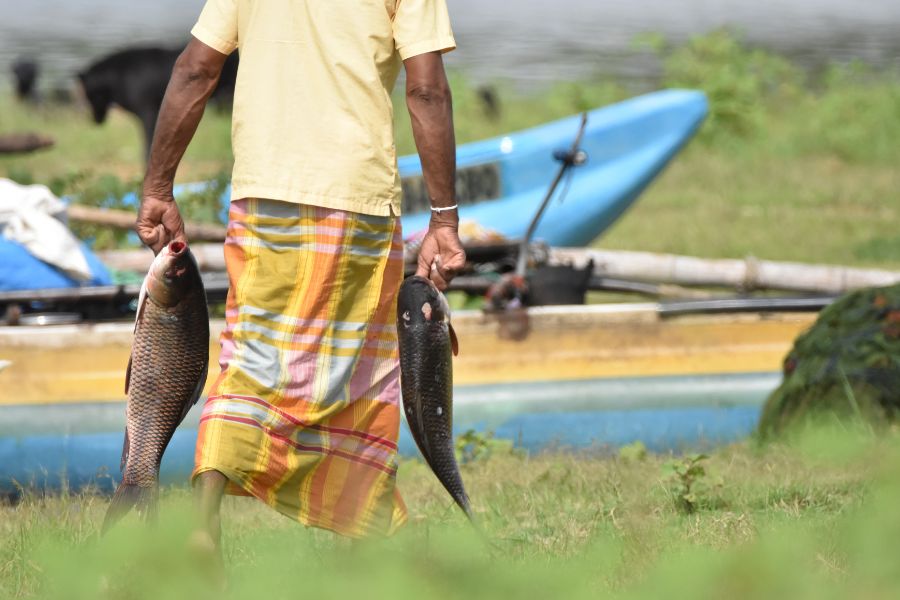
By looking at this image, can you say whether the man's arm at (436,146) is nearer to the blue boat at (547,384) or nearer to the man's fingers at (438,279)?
the man's fingers at (438,279)

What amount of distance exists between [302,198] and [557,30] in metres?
34.3

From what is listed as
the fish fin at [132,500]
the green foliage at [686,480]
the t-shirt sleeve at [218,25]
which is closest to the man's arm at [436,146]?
the t-shirt sleeve at [218,25]

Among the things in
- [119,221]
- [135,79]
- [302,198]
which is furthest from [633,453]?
[135,79]

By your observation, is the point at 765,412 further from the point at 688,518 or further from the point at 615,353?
the point at 688,518

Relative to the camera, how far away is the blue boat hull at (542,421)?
18.9 ft

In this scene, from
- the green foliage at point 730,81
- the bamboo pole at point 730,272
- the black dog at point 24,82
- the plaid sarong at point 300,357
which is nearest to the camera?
the plaid sarong at point 300,357

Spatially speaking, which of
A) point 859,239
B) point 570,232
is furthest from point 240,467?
point 859,239

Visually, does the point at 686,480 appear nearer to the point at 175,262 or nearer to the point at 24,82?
the point at 175,262

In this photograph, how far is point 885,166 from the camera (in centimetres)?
1595

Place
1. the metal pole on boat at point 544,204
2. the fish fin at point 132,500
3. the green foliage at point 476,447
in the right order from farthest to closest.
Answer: the metal pole on boat at point 544,204
the green foliage at point 476,447
the fish fin at point 132,500

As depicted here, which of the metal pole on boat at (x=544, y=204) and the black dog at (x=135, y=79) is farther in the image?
the black dog at (x=135, y=79)

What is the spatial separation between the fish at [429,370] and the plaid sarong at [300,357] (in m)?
0.08

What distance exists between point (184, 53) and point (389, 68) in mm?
495

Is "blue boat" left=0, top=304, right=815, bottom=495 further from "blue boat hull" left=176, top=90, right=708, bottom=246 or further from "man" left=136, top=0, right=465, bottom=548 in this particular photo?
"blue boat hull" left=176, top=90, right=708, bottom=246
